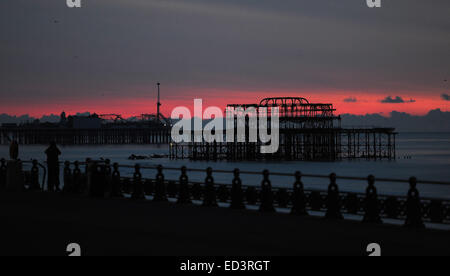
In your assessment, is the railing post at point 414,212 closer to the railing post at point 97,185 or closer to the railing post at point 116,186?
the railing post at point 116,186

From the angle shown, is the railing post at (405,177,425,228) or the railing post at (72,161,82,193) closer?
the railing post at (405,177,425,228)

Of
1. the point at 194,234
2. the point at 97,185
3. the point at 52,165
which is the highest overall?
the point at 52,165

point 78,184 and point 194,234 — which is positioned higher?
point 78,184

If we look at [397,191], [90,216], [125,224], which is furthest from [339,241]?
[397,191]

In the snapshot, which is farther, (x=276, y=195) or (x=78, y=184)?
(x=78, y=184)

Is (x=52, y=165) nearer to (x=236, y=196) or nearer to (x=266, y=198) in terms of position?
(x=236, y=196)

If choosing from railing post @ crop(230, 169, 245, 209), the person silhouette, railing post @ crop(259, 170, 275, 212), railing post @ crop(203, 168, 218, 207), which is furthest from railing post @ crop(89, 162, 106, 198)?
railing post @ crop(259, 170, 275, 212)

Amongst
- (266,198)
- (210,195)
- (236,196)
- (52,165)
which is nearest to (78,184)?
(52,165)

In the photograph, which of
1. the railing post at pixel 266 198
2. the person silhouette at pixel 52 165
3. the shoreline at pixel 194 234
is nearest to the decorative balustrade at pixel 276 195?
the railing post at pixel 266 198

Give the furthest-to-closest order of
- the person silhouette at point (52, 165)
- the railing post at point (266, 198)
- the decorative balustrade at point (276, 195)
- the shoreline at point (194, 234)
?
1. the person silhouette at point (52, 165)
2. the railing post at point (266, 198)
3. the decorative balustrade at point (276, 195)
4. the shoreline at point (194, 234)

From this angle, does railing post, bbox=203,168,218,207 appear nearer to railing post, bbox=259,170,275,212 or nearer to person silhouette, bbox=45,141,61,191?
railing post, bbox=259,170,275,212

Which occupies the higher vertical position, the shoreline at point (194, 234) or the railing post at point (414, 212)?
the railing post at point (414, 212)

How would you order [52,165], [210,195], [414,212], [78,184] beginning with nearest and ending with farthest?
[414,212], [210,195], [78,184], [52,165]
